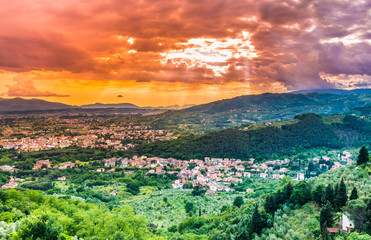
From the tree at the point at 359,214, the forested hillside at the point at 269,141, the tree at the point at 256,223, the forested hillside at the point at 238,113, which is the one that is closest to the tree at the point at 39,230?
the tree at the point at 256,223

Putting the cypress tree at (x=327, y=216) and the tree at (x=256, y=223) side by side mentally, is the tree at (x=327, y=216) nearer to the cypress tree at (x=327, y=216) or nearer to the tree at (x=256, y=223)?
the cypress tree at (x=327, y=216)

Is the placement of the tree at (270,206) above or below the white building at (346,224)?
below

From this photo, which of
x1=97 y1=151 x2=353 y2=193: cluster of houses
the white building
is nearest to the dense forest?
the white building

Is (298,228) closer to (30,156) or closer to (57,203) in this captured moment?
(57,203)

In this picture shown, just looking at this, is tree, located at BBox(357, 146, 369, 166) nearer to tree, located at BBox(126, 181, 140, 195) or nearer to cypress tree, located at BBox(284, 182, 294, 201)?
cypress tree, located at BBox(284, 182, 294, 201)

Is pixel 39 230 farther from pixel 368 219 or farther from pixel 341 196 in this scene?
pixel 341 196

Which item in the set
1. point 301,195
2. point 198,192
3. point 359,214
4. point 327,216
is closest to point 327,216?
point 327,216

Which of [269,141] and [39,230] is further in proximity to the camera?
[269,141]
